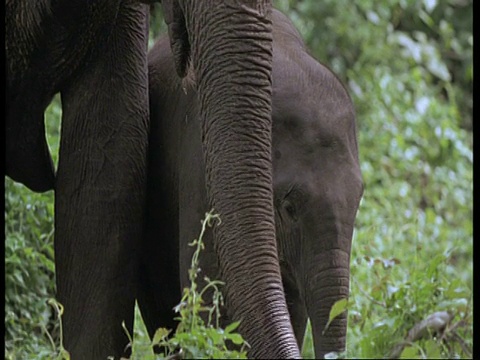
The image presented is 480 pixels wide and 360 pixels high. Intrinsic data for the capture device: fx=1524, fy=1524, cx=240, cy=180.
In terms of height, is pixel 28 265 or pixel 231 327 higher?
pixel 231 327

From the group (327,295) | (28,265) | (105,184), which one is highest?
(105,184)

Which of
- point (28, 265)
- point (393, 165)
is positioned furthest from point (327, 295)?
point (393, 165)

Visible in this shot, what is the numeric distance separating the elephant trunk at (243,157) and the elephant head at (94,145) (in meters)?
0.83

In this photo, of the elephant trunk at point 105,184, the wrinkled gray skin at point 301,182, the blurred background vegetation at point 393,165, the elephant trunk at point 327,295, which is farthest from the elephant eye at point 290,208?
the blurred background vegetation at point 393,165

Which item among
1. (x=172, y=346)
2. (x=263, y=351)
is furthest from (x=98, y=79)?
(x=263, y=351)

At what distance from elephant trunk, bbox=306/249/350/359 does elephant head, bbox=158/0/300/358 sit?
51 centimetres

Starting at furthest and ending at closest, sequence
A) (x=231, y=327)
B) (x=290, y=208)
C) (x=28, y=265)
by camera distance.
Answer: (x=28, y=265) < (x=290, y=208) < (x=231, y=327)

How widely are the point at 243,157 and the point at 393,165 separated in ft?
15.0

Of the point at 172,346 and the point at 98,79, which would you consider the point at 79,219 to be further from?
the point at 172,346

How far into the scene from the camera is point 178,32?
13.0ft

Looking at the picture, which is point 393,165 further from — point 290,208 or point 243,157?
point 243,157

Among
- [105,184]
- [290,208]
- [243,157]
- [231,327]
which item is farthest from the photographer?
[105,184]

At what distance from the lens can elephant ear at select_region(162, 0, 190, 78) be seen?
3951mm

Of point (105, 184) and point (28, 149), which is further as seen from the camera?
point (28, 149)
